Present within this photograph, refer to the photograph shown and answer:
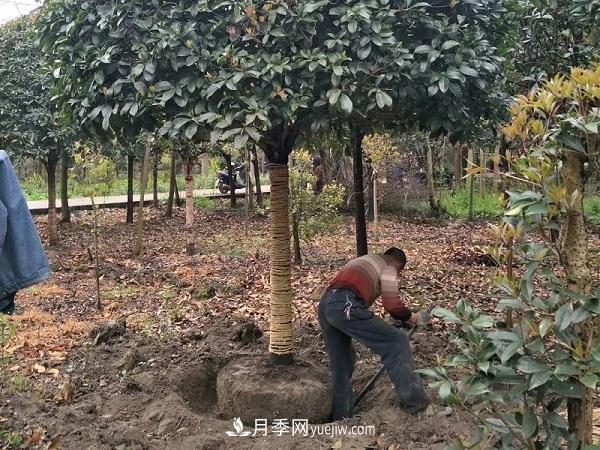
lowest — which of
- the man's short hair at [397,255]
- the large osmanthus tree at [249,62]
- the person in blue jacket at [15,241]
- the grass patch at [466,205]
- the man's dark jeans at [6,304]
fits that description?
the grass patch at [466,205]

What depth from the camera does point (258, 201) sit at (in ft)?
54.7

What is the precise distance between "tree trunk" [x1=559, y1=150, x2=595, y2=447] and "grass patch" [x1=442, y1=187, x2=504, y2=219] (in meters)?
12.2

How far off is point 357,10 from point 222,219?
40.1 ft

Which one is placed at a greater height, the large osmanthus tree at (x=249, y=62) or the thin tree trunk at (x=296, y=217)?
the large osmanthus tree at (x=249, y=62)

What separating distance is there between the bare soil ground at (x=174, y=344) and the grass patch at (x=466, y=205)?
3129mm

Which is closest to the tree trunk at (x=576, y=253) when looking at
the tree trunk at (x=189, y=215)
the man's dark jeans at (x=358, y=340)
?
the man's dark jeans at (x=358, y=340)

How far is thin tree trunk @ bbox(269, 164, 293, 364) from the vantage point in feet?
15.9

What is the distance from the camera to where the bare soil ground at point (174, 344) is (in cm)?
405

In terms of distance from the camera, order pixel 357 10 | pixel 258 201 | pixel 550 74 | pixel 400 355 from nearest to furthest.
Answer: pixel 357 10 → pixel 400 355 → pixel 550 74 → pixel 258 201

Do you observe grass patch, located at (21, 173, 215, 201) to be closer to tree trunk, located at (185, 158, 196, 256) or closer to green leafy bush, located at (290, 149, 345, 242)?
tree trunk, located at (185, 158, 196, 256)

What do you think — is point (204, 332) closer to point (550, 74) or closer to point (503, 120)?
point (503, 120)

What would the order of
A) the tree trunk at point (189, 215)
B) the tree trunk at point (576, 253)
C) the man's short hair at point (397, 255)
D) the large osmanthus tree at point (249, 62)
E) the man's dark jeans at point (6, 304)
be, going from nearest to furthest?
1. the tree trunk at point (576, 253)
2. the man's dark jeans at point (6, 304)
3. the large osmanthus tree at point (249, 62)
4. the man's short hair at point (397, 255)
5. the tree trunk at point (189, 215)

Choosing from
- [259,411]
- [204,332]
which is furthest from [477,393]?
[204,332]

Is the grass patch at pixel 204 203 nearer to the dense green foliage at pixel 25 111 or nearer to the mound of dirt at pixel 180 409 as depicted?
the dense green foliage at pixel 25 111
